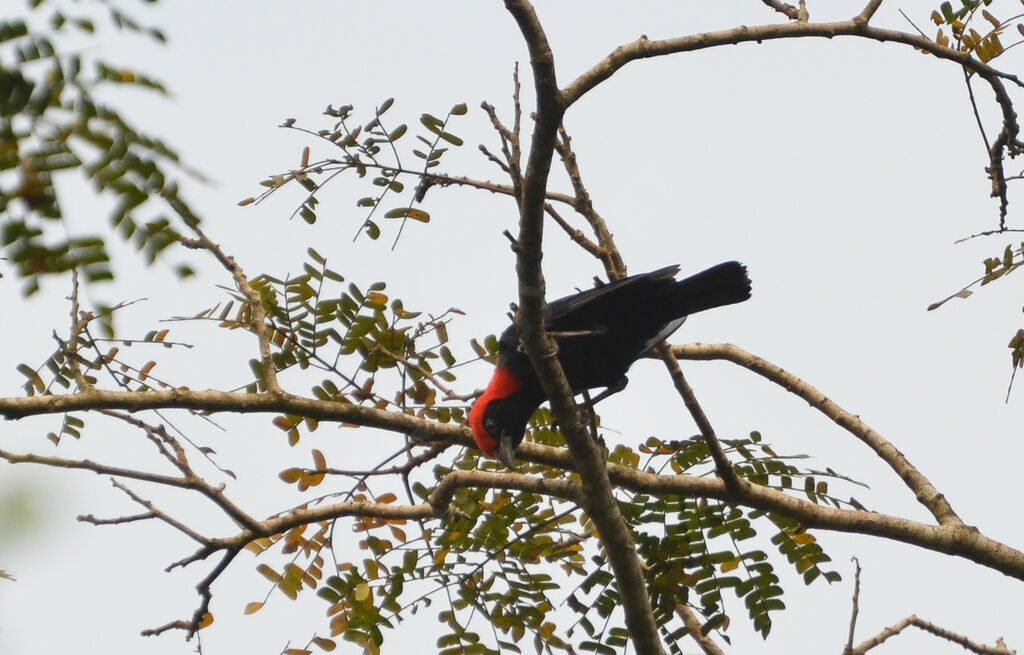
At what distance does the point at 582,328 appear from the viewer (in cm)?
532

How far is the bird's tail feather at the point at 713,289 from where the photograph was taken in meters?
5.19

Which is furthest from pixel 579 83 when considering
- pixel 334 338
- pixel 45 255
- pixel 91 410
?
pixel 45 255

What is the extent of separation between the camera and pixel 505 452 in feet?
15.7

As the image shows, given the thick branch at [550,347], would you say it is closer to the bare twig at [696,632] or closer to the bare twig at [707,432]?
the bare twig at [707,432]

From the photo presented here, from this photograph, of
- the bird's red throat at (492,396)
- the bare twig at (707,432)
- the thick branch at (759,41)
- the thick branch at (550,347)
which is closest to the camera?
the thick branch at (550,347)

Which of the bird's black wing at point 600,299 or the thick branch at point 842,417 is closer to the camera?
the thick branch at point 842,417

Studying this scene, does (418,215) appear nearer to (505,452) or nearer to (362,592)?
(505,452)

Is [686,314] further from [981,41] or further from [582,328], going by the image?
[981,41]

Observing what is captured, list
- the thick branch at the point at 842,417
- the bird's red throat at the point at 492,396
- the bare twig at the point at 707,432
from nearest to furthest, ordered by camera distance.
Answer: the bare twig at the point at 707,432, the thick branch at the point at 842,417, the bird's red throat at the point at 492,396

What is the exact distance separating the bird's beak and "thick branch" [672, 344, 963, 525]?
3.96 feet

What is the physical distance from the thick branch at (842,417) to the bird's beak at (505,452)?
121cm

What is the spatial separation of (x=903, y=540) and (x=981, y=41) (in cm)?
230

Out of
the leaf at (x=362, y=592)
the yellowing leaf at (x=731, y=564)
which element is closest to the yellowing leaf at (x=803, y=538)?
the yellowing leaf at (x=731, y=564)

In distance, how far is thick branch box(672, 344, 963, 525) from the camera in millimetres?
4637
